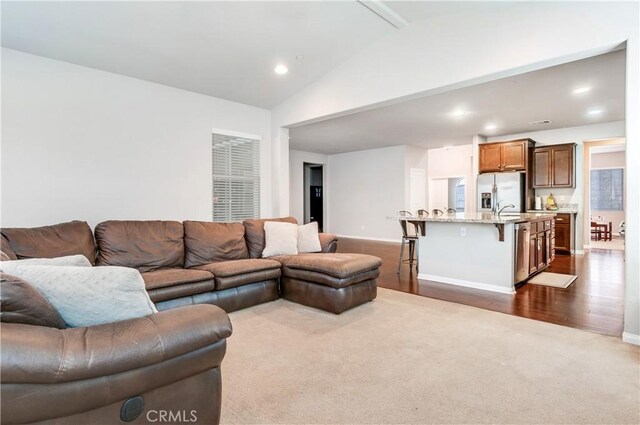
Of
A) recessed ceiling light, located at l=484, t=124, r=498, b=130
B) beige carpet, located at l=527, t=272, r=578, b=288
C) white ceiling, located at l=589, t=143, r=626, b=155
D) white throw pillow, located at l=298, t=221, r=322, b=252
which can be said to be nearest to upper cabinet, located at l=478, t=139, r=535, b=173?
recessed ceiling light, located at l=484, t=124, r=498, b=130

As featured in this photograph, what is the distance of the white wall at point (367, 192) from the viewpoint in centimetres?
921

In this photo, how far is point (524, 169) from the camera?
7.30 m

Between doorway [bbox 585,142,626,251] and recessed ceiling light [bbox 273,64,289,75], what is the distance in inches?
383

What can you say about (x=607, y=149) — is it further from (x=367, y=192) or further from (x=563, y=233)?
(x=367, y=192)

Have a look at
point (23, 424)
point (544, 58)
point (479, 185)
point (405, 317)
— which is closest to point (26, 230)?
point (23, 424)

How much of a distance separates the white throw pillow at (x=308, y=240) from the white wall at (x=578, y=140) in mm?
5994

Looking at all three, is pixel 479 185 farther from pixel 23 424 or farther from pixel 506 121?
pixel 23 424

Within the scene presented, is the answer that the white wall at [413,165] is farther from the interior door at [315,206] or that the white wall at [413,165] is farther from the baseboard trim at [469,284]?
the baseboard trim at [469,284]

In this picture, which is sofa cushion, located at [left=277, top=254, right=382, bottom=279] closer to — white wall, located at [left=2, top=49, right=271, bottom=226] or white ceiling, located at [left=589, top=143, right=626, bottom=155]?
white wall, located at [left=2, top=49, right=271, bottom=226]

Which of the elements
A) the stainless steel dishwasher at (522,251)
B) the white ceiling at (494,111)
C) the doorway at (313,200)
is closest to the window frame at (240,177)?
the white ceiling at (494,111)

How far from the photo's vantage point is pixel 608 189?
10.2 meters

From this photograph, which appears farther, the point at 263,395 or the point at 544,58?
the point at 544,58

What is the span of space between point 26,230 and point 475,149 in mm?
8101

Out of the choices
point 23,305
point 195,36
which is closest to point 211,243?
point 195,36
